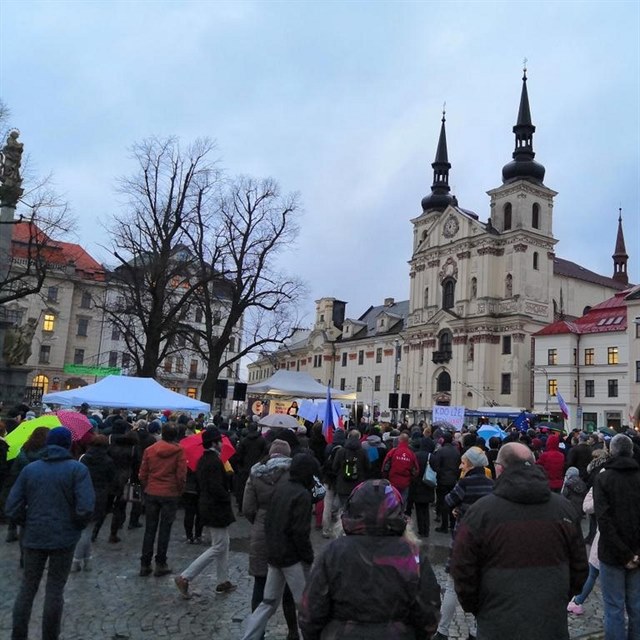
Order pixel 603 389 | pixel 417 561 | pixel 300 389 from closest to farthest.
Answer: pixel 417 561
pixel 300 389
pixel 603 389

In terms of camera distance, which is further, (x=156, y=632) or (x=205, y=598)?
(x=205, y=598)

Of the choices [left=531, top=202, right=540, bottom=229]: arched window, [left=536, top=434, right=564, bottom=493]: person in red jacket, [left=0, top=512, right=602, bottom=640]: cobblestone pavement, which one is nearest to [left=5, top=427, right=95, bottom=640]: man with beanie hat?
[left=0, top=512, right=602, bottom=640]: cobblestone pavement

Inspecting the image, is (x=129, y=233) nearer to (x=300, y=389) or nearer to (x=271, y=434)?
(x=300, y=389)

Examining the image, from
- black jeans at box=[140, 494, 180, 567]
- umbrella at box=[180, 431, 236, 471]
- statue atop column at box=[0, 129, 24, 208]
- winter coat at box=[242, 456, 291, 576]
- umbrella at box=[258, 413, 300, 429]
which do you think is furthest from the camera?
statue atop column at box=[0, 129, 24, 208]

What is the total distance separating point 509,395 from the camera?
55.7 m

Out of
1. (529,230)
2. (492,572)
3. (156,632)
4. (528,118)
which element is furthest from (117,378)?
(528,118)

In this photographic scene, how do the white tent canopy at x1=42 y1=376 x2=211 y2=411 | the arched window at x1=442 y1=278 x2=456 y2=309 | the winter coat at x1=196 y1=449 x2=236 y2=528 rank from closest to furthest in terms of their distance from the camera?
the winter coat at x1=196 y1=449 x2=236 y2=528 → the white tent canopy at x1=42 y1=376 x2=211 y2=411 → the arched window at x1=442 y1=278 x2=456 y2=309

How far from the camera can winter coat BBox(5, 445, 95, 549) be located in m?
5.43

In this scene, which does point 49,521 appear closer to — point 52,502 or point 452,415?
point 52,502

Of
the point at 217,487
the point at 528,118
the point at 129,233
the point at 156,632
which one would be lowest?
the point at 156,632

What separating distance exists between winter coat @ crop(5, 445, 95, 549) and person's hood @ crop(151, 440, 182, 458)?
2745 mm

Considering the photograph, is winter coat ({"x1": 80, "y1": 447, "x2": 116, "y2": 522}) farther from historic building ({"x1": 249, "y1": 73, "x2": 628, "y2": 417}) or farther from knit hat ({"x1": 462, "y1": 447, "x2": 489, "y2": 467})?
historic building ({"x1": 249, "y1": 73, "x2": 628, "y2": 417})

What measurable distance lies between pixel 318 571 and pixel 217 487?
4691 mm

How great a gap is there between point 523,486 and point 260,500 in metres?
3.05
